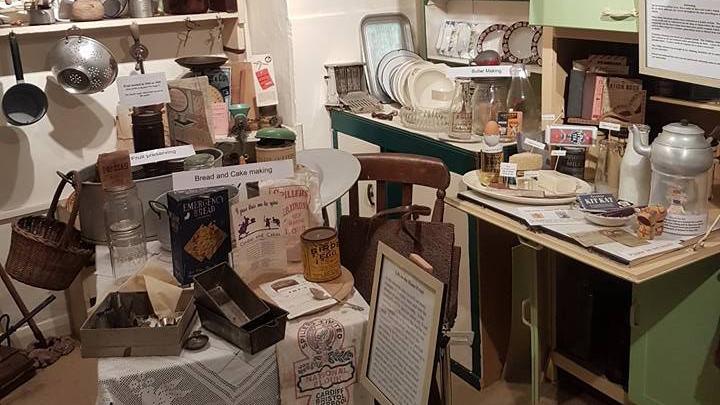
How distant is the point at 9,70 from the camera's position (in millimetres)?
2871

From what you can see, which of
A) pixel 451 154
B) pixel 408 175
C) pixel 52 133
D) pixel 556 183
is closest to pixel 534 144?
pixel 556 183

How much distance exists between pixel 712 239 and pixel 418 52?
183 centimetres

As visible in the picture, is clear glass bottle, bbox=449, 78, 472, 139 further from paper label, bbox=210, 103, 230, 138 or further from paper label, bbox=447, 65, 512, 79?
paper label, bbox=210, 103, 230, 138

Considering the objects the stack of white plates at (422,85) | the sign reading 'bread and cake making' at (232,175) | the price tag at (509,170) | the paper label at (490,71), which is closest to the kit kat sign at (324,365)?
the sign reading 'bread and cake making' at (232,175)

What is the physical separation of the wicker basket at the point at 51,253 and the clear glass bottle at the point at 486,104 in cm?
140

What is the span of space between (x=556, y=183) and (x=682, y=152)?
41 cm

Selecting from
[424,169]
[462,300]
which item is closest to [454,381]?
[462,300]

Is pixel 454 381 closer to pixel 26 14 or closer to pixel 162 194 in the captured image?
pixel 162 194

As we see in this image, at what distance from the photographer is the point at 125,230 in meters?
1.73

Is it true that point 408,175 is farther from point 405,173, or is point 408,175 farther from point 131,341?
point 131,341

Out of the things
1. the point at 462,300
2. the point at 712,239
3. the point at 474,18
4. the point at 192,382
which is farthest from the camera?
the point at 474,18

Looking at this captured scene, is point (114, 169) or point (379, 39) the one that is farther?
point (379, 39)

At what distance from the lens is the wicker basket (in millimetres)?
1941

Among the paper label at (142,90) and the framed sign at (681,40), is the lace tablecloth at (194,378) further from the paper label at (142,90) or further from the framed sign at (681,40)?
the framed sign at (681,40)
